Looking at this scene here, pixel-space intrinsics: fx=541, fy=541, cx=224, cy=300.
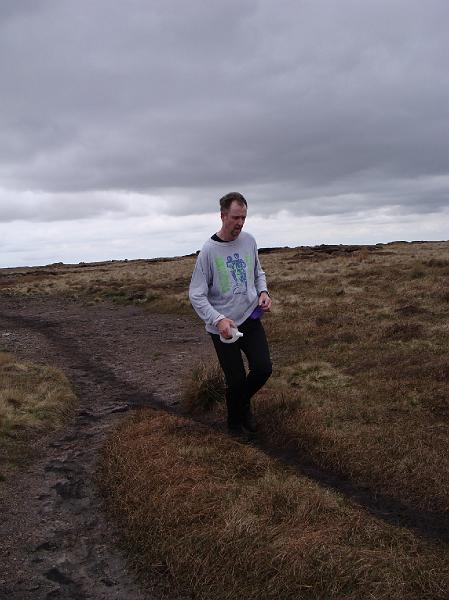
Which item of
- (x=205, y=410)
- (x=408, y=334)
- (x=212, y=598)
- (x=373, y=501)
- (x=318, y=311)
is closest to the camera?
(x=212, y=598)

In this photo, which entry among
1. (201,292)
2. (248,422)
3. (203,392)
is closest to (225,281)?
Answer: (201,292)

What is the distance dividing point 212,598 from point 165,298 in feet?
69.2

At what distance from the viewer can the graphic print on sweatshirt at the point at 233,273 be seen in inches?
231

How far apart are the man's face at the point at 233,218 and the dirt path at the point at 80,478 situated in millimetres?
2929

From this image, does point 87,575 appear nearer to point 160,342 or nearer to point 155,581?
point 155,581

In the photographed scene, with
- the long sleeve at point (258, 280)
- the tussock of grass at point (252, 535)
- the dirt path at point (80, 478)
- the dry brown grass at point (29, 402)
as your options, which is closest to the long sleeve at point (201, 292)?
the long sleeve at point (258, 280)

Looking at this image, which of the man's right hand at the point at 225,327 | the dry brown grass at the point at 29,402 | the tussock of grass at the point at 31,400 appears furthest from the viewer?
the tussock of grass at the point at 31,400

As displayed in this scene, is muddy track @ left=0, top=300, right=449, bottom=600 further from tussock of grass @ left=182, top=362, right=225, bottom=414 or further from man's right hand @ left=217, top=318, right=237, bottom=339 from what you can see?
man's right hand @ left=217, top=318, right=237, bottom=339

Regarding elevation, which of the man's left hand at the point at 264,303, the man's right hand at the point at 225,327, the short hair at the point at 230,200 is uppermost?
the short hair at the point at 230,200

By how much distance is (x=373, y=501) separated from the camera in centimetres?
486

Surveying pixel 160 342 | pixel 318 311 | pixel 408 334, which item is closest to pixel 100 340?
pixel 160 342

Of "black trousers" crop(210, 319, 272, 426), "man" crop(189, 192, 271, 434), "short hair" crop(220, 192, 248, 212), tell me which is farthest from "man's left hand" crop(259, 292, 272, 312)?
"short hair" crop(220, 192, 248, 212)

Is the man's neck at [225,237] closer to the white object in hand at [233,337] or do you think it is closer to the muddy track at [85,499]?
the white object in hand at [233,337]

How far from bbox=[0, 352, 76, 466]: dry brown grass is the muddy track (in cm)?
27
